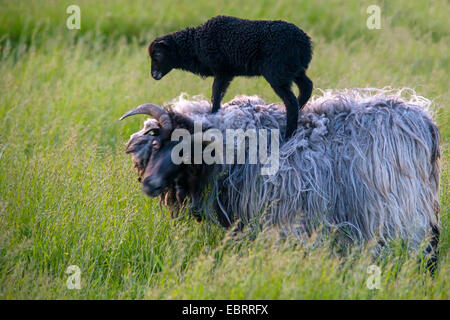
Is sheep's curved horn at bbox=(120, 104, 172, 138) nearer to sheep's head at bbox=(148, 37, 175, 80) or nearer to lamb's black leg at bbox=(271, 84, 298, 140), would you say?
sheep's head at bbox=(148, 37, 175, 80)

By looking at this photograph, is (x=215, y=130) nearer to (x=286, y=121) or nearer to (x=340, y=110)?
(x=286, y=121)

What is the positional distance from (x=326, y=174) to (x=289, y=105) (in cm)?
67

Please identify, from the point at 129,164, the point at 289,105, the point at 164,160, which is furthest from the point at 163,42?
the point at 129,164

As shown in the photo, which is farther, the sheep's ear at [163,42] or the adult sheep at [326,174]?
the sheep's ear at [163,42]

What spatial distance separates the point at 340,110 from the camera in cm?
491

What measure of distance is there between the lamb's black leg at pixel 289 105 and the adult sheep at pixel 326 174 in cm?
9

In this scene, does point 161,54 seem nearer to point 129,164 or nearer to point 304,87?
point 304,87

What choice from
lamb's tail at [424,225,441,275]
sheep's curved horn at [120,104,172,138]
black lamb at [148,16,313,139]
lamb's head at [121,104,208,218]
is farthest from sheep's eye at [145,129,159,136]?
lamb's tail at [424,225,441,275]

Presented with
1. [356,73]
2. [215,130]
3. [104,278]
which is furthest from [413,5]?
[104,278]

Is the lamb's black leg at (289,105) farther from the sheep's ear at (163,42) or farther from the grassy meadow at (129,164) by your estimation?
the sheep's ear at (163,42)

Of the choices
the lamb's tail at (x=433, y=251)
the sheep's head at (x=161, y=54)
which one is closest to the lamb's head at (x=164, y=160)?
the sheep's head at (x=161, y=54)

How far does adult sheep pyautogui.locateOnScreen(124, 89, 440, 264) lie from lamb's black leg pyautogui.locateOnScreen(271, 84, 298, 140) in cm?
9

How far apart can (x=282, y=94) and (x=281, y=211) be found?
3.24 feet

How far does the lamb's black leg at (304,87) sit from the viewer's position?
4.81 m
